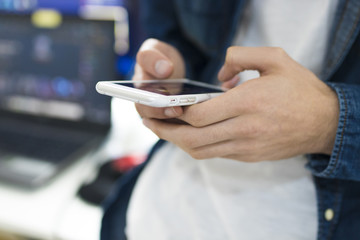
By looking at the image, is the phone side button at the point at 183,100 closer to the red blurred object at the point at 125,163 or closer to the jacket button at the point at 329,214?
the jacket button at the point at 329,214

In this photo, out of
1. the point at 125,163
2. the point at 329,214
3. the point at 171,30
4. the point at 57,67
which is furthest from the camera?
the point at 57,67

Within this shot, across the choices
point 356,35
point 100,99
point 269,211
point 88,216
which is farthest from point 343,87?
point 100,99

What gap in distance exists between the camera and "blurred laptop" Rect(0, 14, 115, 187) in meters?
0.85

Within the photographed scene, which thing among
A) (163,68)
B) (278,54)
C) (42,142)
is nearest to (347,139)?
(278,54)

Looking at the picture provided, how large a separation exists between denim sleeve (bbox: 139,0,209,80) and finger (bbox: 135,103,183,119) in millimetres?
259

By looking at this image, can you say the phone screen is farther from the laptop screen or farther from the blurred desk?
the laptop screen

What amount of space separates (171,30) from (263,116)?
36 cm

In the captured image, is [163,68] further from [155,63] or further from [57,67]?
[57,67]

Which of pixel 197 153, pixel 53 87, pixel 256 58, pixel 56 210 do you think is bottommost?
pixel 56 210

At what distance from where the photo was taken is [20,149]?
0.82 m

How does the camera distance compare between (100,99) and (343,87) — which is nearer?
(343,87)

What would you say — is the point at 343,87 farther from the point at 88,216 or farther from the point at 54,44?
the point at 54,44

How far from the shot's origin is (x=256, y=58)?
0.35m

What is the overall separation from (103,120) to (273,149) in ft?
2.13
